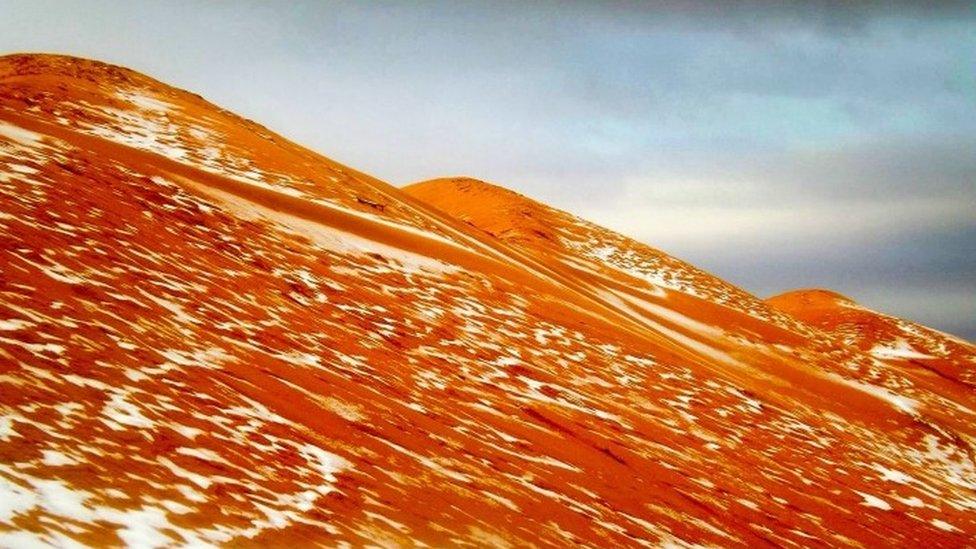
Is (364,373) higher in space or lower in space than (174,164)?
lower

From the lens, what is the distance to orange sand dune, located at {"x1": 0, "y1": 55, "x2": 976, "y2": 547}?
7.12 metres

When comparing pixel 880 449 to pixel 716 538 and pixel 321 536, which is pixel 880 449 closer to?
pixel 716 538

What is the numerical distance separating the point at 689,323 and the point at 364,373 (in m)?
23.1

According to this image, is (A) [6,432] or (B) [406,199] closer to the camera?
(A) [6,432]

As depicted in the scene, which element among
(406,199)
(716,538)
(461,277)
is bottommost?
(716,538)

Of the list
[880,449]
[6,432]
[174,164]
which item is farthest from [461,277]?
[6,432]

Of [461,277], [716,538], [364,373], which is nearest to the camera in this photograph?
[716,538]

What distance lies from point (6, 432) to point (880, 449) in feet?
74.3

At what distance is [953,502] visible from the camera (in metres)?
18.0

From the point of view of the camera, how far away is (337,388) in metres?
10.8

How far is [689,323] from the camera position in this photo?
32.2 m

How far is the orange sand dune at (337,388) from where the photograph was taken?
7.12m

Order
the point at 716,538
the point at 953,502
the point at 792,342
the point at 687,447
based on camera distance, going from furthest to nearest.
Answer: the point at 792,342 < the point at 953,502 < the point at 687,447 < the point at 716,538

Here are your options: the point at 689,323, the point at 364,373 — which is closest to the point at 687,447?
the point at 364,373
